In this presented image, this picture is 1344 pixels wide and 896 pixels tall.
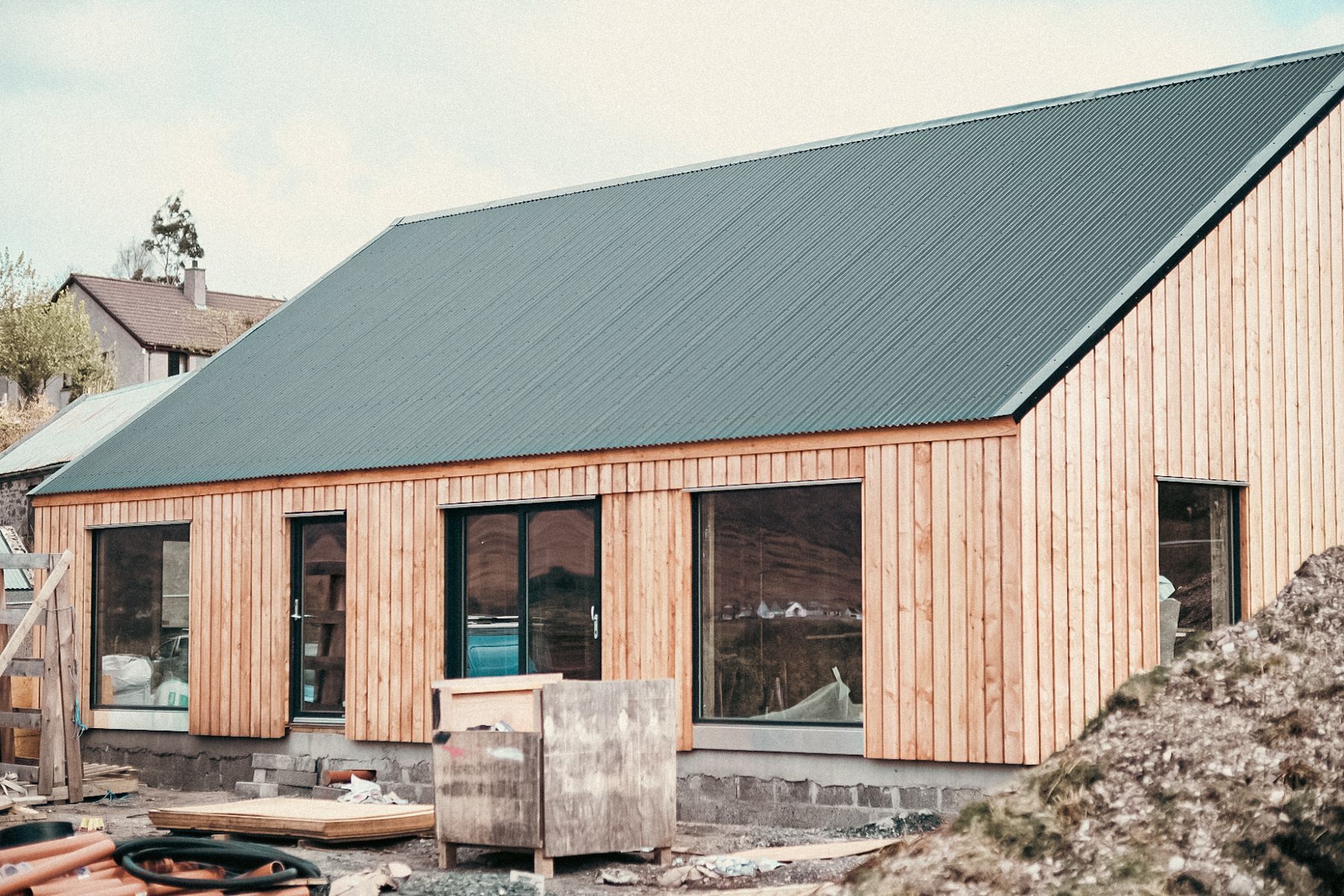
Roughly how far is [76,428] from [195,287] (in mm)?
33551

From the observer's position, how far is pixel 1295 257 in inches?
582

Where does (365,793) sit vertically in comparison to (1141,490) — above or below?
below

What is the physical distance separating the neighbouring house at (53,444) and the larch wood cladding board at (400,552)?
293 inches

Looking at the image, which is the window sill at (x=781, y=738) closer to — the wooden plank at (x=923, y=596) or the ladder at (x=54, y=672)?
the wooden plank at (x=923, y=596)

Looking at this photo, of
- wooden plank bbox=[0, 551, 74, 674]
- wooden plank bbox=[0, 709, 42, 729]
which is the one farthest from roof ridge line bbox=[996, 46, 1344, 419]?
wooden plank bbox=[0, 709, 42, 729]

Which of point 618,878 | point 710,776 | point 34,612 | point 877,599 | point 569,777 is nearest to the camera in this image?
point 618,878

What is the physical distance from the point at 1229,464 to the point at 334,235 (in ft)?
270

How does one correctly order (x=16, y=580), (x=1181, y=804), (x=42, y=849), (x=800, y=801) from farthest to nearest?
(x=16, y=580), (x=800, y=801), (x=42, y=849), (x=1181, y=804)

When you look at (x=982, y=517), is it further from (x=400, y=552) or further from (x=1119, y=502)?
(x=400, y=552)

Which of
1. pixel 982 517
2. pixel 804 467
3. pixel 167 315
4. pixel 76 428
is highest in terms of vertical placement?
pixel 167 315

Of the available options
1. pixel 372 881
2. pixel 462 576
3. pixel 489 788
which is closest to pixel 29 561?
pixel 462 576

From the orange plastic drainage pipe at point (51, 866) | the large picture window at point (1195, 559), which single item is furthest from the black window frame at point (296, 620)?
the large picture window at point (1195, 559)

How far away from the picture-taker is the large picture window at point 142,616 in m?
18.2

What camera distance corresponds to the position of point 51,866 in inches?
403
